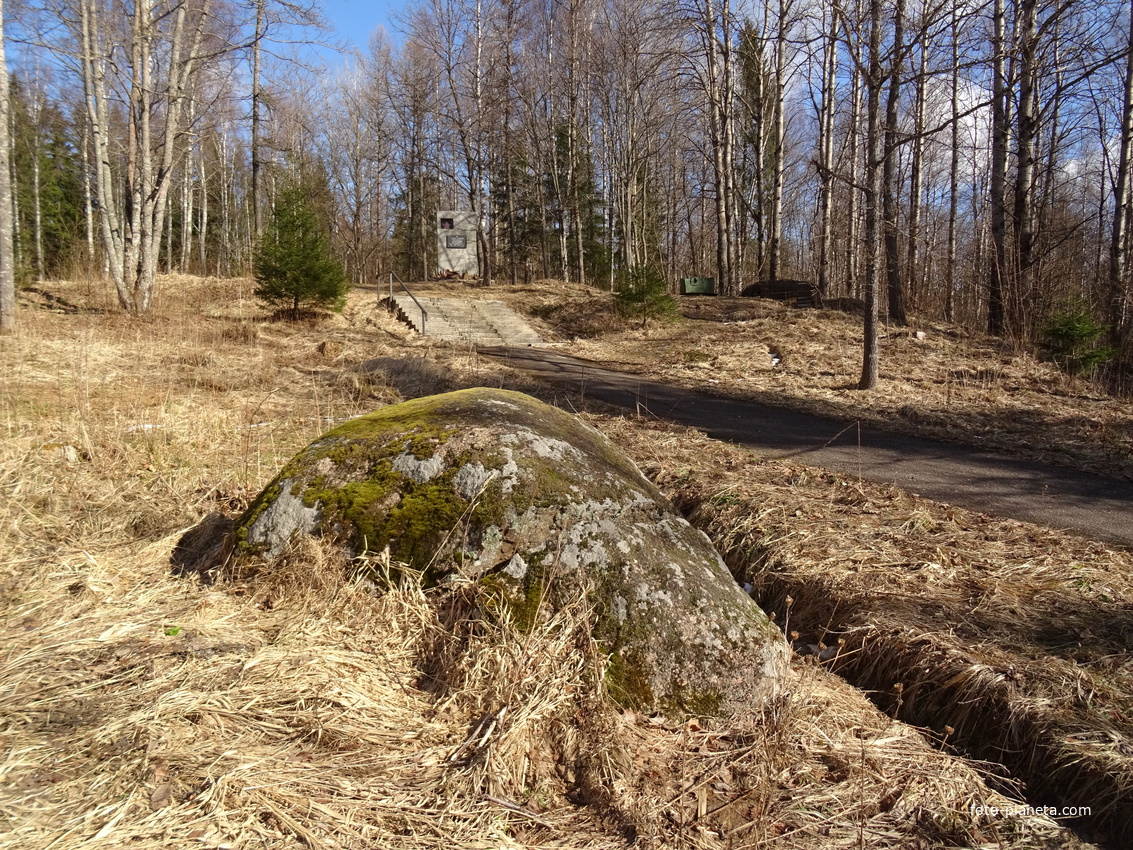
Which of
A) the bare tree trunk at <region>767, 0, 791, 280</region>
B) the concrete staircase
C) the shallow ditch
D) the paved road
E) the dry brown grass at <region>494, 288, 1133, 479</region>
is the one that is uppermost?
the bare tree trunk at <region>767, 0, 791, 280</region>

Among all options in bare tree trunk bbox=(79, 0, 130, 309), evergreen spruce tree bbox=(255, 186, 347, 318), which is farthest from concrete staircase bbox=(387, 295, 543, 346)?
bare tree trunk bbox=(79, 0, 130, 309)

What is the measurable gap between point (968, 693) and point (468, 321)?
15435 millimetres

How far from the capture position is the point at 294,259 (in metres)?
14.4

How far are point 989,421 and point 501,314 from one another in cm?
1276

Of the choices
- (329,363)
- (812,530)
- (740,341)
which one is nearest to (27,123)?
(329,363)

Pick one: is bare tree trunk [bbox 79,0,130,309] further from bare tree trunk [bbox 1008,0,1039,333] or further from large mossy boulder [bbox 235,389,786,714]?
bare tree trunk [bbox 1008,0,1039,333]

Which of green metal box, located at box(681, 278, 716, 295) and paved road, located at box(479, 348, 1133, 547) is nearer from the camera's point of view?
paved road, located at box(479, 348, 1133, 547)

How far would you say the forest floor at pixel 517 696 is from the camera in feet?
6.44

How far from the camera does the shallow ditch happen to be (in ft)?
7.93

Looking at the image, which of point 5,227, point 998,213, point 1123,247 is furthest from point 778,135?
point 5,227

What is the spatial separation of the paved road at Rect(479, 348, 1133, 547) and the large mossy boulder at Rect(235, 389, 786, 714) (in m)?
3.51

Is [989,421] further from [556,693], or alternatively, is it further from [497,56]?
[497,56]

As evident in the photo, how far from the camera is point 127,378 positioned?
300 inches

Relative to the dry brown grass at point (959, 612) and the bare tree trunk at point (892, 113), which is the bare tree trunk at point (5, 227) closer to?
the dry brown grass at point (959, 612)
